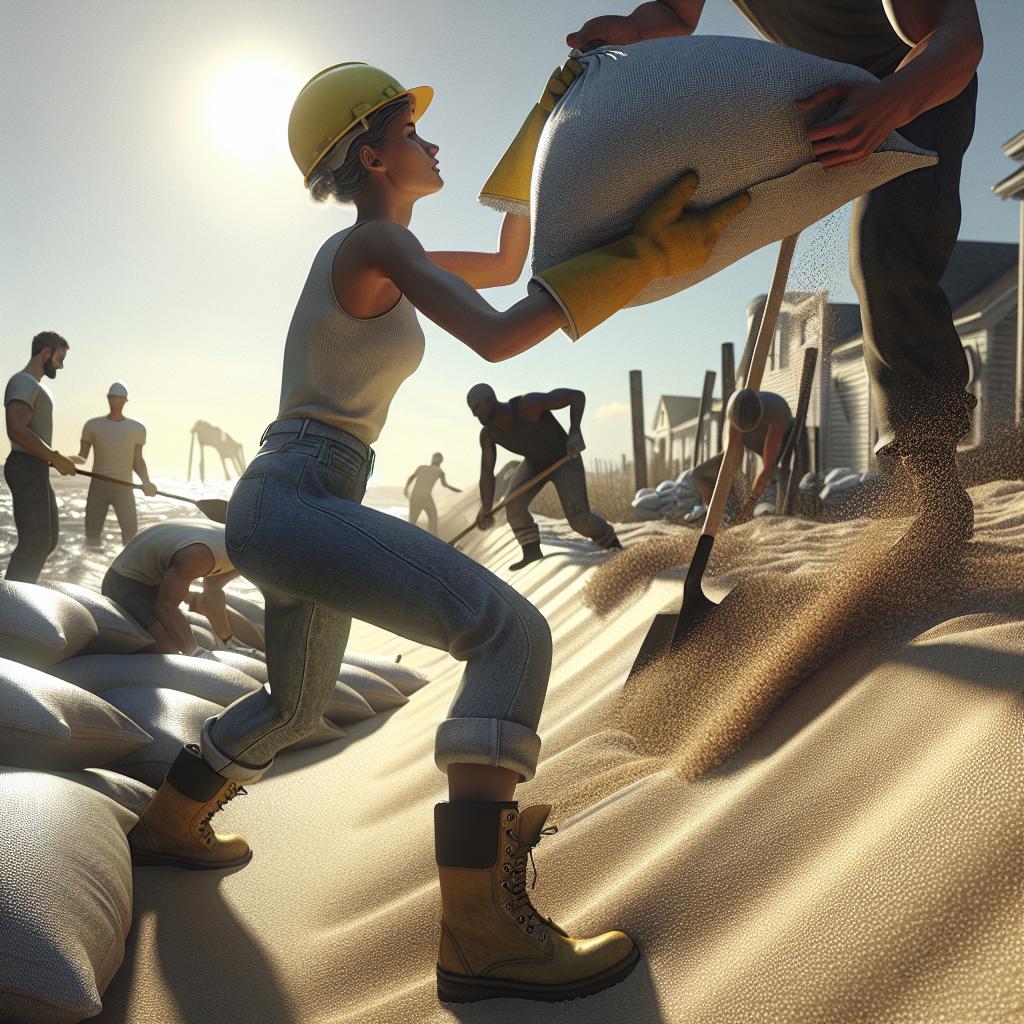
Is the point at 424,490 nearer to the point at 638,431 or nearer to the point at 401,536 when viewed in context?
the point at 638,431

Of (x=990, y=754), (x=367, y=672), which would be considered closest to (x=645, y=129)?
(x=990, y=754)

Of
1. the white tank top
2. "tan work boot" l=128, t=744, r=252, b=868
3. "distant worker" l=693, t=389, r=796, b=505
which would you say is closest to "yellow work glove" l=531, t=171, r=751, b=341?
the white tank top

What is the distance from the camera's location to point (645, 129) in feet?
3.89

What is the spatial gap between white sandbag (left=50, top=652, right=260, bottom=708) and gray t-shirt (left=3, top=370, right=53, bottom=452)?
2.65 metres

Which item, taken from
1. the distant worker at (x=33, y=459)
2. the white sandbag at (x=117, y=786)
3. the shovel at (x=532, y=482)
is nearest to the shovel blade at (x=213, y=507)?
the distant worker at (x=33, y=459)

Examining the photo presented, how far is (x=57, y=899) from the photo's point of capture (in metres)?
1.22

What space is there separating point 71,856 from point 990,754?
1395mm

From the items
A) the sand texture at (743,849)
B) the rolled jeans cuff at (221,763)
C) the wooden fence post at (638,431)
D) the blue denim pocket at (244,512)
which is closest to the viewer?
the sand texture at (743,849)

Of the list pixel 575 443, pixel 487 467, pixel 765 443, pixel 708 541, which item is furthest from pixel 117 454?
pixel 708 541

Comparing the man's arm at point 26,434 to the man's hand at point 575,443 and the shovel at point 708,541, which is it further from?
the shovel at point 708,541

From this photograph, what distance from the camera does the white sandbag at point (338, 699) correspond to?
3.08 meters

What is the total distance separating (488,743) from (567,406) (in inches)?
201

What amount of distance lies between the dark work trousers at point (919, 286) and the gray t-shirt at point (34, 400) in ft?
14.9

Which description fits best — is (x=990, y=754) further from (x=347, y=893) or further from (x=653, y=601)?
(x=653, y=601)
